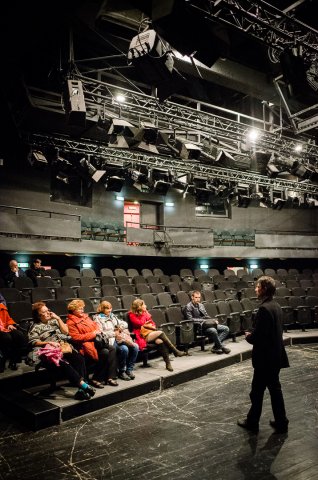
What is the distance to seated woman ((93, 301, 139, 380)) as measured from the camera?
4.04 metres

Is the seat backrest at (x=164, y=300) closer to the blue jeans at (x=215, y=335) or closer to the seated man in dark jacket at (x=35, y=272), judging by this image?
the blue jeans at (x=215, y=335)

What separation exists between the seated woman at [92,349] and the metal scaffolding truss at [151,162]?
441cm

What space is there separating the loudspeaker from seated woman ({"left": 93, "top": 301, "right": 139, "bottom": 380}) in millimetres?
2824

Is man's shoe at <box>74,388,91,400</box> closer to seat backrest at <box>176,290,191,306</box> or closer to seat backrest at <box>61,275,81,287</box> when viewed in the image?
seat backrest at <box>176,290,191,306</box>

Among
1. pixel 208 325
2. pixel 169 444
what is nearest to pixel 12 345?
pixel 169 444

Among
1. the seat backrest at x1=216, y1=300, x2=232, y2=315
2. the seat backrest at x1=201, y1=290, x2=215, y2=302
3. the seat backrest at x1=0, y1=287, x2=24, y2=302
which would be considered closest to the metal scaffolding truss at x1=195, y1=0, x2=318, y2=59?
the seat backrest at x1=216, y1=300, x2=232, y2=315

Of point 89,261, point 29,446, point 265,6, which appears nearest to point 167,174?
point 89,261

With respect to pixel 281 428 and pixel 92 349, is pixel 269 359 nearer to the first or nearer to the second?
pixel 281 428

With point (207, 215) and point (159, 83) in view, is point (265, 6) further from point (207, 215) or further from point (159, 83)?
point (207, 215)

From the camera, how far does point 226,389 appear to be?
4.03 m

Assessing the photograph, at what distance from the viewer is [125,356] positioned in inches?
159

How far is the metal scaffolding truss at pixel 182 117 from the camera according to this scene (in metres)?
6.43

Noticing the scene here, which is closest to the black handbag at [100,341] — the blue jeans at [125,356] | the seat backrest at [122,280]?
the blue jeans at [125,356]

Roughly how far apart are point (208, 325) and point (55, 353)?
8.88 ft
